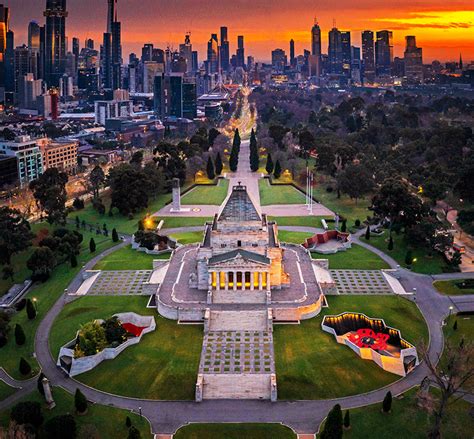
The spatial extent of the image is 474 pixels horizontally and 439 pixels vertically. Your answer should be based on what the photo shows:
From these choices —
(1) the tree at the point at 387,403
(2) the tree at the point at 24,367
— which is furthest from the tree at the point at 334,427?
(2) the tree at the point at 24,367

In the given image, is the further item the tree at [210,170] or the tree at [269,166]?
the tree at [269,166]

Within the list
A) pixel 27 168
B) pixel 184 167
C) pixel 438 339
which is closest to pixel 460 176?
pixel 438 339

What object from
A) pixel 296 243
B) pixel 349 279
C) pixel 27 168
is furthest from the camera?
pixel 27 168

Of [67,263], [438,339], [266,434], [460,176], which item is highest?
[460,176]

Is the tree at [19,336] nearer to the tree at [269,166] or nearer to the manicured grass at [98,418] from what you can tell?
the manicured grass at [98,418]

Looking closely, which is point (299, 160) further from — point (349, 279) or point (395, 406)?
point (395, 406)
